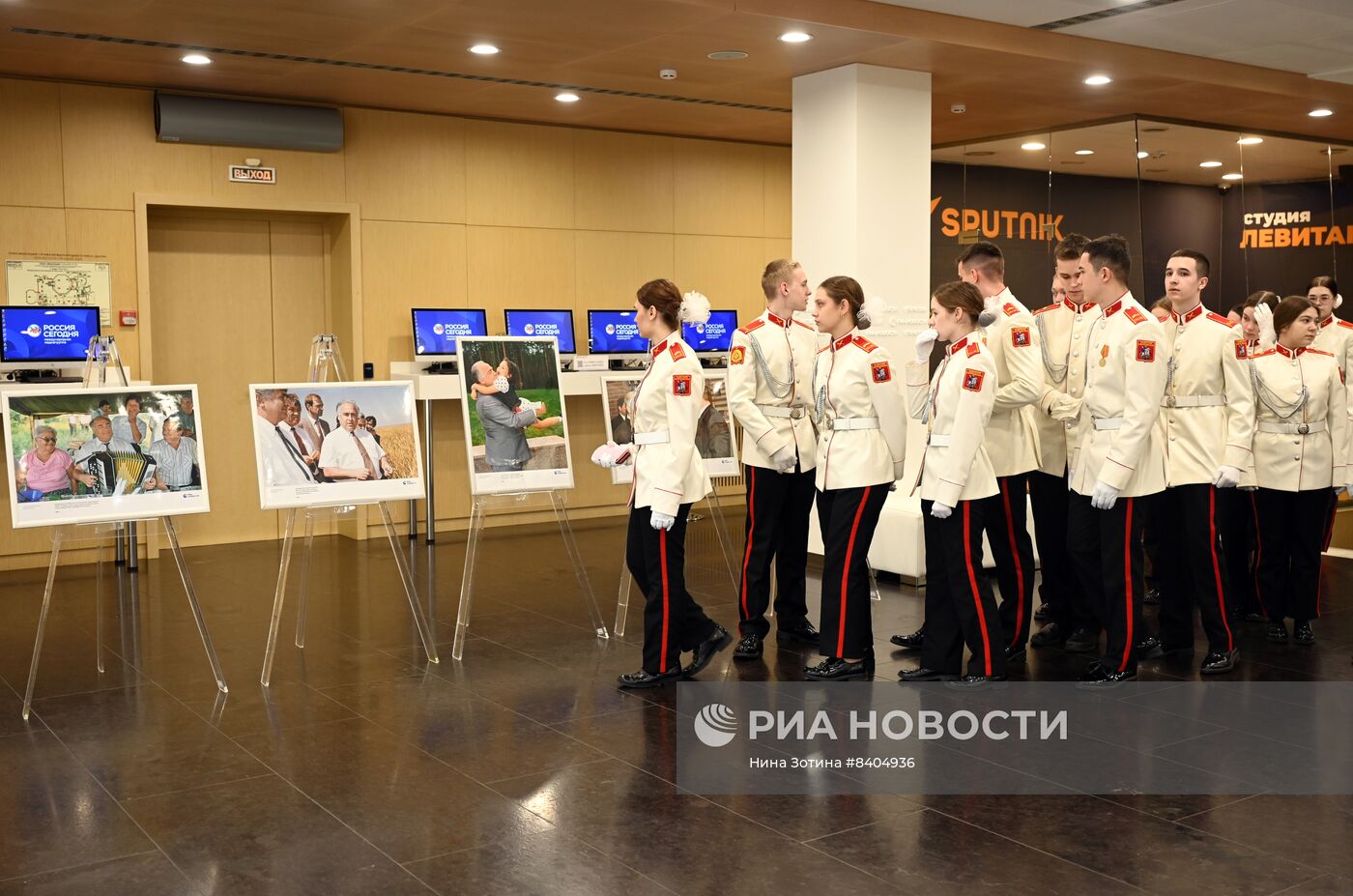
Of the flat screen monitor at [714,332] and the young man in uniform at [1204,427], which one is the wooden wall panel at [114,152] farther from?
the young man in uniform at [1204,427]

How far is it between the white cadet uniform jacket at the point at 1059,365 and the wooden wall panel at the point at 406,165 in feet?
17.2

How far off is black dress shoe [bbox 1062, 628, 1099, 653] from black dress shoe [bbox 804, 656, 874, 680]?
1144 millimetres

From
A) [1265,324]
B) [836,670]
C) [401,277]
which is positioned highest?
[401,277]

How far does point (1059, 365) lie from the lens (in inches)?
234

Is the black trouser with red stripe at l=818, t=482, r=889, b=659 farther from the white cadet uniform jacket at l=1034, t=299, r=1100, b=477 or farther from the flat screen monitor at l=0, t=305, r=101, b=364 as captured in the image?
the flat screen monitor at l=0, t=305, r=101, b=364

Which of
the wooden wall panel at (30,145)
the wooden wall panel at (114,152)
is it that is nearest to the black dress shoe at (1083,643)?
the wooden wall panel at (114,152)

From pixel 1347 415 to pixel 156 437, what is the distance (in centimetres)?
548

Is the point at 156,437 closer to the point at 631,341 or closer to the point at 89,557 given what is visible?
the point at 89,557

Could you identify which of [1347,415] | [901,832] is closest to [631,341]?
[1347,415]

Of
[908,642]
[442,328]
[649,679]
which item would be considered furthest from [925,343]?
[442,328]

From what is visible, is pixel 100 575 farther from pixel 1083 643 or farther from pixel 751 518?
pixel 1083 643

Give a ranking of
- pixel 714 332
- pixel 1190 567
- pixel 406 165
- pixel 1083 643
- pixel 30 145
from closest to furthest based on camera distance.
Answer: pixel 1190 567 < pixel 1083 643 < pixel 30 145 < pixel 406 165 < pixel 714 332

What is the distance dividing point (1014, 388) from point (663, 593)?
5.77 feet

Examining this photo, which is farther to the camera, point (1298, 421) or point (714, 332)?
point (714, 332)
